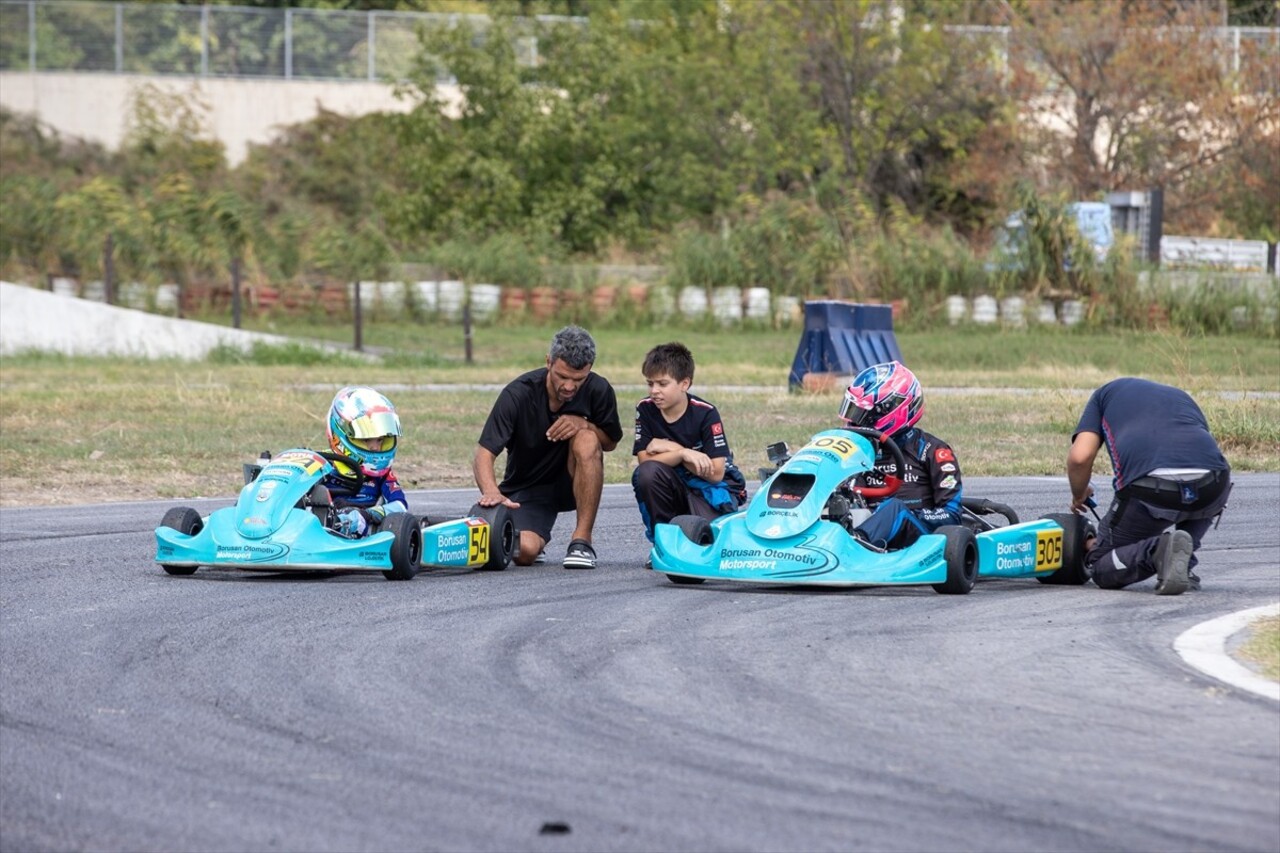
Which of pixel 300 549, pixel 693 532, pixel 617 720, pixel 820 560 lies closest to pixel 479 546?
pixel 300 549

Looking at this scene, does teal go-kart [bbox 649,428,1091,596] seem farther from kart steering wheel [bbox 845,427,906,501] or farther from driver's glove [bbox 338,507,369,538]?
driver's glove [bbox 338,507,369,538]

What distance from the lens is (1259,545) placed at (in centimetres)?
988

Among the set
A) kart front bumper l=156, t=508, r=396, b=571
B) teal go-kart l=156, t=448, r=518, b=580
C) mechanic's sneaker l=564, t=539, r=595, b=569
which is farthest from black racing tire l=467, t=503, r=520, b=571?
kart front bumper l=156, t=508, r=396, b=571

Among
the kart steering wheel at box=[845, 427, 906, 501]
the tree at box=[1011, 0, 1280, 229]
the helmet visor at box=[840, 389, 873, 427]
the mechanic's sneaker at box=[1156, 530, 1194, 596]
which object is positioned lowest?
the mechanic's sneaker at box=[1156, 530, 1194, 596]

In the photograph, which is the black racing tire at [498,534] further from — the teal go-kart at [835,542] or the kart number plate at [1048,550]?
the kart number plate at [1048,550]

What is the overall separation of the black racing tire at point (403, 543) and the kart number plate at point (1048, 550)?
2.78 meters

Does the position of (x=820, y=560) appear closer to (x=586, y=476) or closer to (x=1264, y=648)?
(x=586, y=476)

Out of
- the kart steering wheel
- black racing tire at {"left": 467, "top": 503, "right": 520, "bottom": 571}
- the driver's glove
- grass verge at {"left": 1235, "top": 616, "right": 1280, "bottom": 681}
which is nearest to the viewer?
grass verge at {"left": 1235, "top": 616, "right": 1280, "bottom": 681}

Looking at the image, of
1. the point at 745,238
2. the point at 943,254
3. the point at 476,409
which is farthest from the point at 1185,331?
the point at 476,409

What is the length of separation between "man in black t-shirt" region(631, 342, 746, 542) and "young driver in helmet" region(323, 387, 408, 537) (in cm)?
117

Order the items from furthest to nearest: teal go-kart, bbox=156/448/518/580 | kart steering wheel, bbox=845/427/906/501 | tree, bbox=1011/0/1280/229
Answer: tree, bbox=1011/0/1280/229
kart steering wheel, bbox=845/427/906/501
teal go-kart, bbox=156/448/518/580

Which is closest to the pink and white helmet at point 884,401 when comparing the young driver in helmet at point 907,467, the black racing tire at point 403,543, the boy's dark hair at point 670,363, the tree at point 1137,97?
the young driver in helmet at point 907,467

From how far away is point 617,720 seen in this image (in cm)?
547

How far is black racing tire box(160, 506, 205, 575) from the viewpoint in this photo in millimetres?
8570
